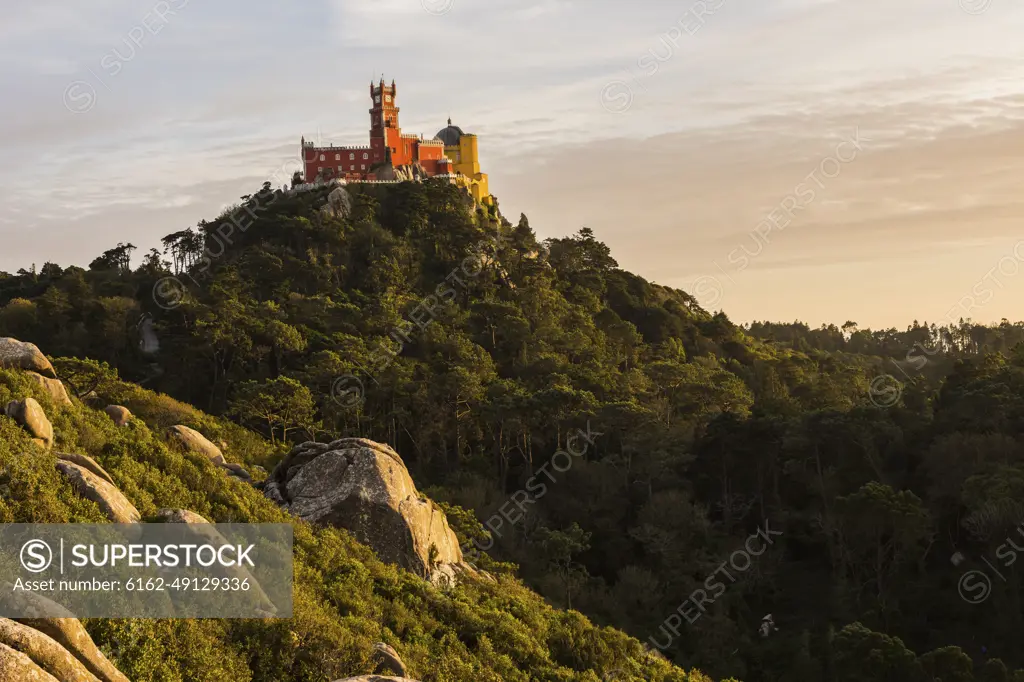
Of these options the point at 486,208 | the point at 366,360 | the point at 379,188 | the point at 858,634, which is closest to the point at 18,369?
the point at 858,634

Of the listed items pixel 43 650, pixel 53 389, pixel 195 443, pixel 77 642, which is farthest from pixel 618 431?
pixel 43 650

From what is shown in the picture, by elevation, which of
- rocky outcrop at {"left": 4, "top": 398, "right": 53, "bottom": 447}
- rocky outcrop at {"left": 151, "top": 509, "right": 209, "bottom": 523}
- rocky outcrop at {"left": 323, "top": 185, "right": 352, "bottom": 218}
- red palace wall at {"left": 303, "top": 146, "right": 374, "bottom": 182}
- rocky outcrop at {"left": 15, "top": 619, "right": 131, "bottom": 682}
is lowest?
rocky outcrop at {"left": 15, "top": 619, "right": 131, "bottom": 682}

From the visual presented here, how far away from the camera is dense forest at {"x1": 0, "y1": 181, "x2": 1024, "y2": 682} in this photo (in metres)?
44.0

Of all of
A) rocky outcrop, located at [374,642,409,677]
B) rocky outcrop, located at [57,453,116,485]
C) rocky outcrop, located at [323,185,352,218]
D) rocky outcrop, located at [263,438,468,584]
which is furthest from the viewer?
rocky outcrop, located at [323,185,352,218]

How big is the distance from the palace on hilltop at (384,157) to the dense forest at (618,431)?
10.6 m

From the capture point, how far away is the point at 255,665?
1514 cm

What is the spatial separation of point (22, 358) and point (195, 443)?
5.78m

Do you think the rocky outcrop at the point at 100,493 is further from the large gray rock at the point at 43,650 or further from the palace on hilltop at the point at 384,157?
the palace on hilltop at the point at 384,157

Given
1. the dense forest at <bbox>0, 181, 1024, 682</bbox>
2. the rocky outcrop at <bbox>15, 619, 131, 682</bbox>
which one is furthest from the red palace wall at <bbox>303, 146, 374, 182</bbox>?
the rocky outcrop at <bbox>15, 619, 131, 682</bbox>

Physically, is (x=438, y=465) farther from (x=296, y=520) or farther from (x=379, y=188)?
(x=379, y=188)

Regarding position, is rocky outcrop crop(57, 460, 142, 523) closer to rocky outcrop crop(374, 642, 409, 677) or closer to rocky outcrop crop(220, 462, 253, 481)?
rocky outcrop crop(374, 642, 409, 677)

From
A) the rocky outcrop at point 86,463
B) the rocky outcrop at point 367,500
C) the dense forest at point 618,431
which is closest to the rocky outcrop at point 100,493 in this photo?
the rocky outcrop at point 86,463

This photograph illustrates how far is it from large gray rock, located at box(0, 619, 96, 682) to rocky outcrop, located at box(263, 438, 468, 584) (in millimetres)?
15475

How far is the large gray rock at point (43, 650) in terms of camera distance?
10.2 m
